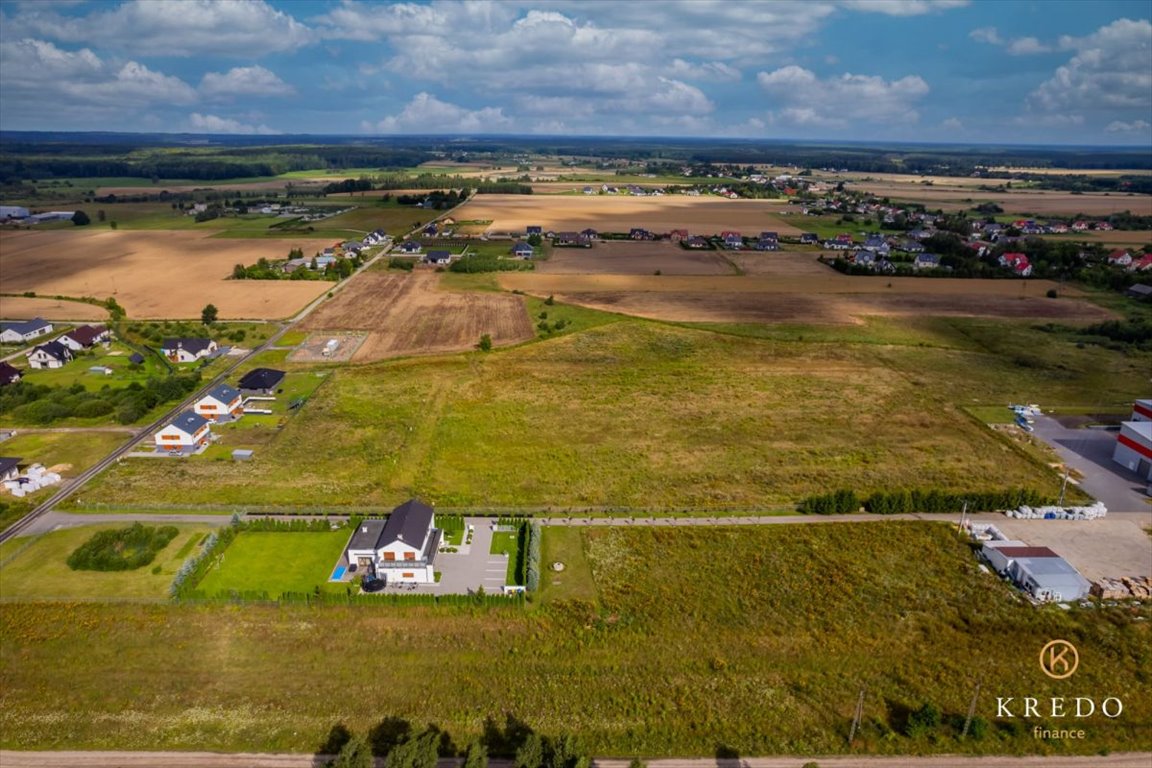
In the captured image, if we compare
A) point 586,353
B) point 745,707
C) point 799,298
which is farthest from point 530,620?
point 799,298


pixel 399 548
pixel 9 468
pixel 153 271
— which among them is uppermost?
pixel 153 271

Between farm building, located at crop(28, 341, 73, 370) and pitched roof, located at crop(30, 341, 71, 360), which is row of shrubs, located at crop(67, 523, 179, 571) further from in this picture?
pitched roof, located at crop(30, 341, 71, 360)

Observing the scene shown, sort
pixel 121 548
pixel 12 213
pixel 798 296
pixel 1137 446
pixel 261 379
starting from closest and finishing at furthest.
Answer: pixel 121 548, pixel 1137 446, pixel 261 379, pixel 798 296, pixel 12 213

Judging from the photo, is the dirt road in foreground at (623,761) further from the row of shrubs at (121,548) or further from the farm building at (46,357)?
the farm building at (46,357)

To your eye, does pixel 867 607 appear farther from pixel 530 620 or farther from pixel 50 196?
pixel 50 196

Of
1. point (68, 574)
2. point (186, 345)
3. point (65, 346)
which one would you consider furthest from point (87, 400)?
point (68, 574)

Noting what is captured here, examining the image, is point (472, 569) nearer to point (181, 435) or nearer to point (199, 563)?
point (199, 563)

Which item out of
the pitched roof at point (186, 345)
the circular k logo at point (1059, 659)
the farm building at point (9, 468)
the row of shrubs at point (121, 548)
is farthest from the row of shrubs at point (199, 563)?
the circular k logo at point (1059, 659)
